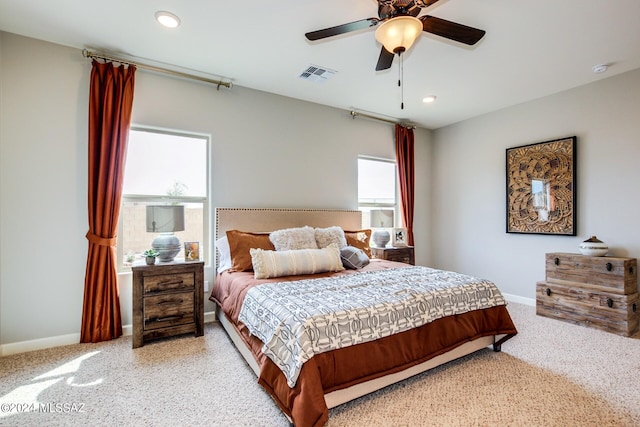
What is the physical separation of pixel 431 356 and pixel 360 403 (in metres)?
0.60

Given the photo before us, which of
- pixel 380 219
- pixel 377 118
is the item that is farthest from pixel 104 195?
pixel 377 118

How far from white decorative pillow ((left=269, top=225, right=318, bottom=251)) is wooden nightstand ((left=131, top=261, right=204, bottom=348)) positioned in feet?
2.62

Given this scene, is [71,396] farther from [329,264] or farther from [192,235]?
[329,264]

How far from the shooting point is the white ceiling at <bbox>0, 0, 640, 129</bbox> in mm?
2289

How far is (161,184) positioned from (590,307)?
4886 mm

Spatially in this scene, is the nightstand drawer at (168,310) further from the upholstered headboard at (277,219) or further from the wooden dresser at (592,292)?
the wooden dresser at (592,292)

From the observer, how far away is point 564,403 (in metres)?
1.93

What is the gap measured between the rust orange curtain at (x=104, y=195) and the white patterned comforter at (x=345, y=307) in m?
1.54

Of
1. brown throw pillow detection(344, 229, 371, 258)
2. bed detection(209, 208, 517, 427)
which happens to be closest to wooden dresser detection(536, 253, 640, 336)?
bed detection(209, 208, 517, 427)

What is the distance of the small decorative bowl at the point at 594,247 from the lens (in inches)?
130

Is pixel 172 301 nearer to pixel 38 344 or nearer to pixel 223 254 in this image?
pixel 223 254

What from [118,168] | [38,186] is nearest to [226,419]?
[118,168]

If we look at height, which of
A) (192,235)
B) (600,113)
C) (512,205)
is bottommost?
(192,235)

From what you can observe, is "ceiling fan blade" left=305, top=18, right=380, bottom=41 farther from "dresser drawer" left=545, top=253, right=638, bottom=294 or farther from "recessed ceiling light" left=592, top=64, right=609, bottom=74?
"dresser drawer" left=545, top=253, right=638, bottom=294
